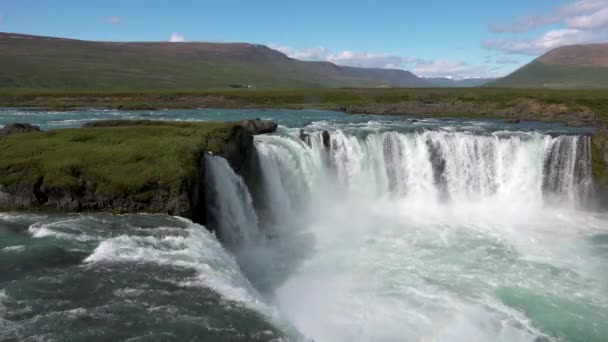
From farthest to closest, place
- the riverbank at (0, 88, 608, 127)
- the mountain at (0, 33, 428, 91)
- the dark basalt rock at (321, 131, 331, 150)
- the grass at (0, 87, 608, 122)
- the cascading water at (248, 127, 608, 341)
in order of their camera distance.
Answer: the mountain at (0, 33, 428, 91)
the grass at (0, 87, 608, 122)
the riverbank at (0, 88, 608, 127)
the dark basalt rock at (321, 131, 331, 150)
the cascading water at (248, 127, 608, 341)

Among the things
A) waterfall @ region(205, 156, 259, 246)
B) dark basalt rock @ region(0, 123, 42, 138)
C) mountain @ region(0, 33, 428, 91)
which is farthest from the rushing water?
mountain @ region(0, 33, 428, 91)

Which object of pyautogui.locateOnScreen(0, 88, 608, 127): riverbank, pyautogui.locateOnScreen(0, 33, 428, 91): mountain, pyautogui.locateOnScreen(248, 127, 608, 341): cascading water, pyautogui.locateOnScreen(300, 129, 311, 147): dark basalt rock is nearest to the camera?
pyautogui.locateOnScreen(248, 127, 608, 341): cascading water

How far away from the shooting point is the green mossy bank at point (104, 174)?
1750 cm

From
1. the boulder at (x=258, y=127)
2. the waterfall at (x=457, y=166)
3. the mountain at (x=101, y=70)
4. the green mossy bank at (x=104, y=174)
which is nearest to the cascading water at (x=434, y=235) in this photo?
the waterfall at (x=457, y=166)

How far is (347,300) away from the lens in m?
17.0

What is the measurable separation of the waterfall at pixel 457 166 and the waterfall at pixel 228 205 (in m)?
8.28

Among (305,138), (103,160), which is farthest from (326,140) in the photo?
(103,160)

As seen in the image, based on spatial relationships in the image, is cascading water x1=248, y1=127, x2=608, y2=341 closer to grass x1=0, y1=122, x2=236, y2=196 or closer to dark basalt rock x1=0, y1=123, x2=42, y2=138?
grass x1=0, y1=122, x2=236, y2=196

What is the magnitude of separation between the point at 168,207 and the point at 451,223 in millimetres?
16321

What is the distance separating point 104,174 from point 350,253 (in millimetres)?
10903

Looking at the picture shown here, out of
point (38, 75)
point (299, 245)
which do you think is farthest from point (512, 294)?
point (38, 75)

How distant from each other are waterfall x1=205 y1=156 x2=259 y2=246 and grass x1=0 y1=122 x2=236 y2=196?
106cm

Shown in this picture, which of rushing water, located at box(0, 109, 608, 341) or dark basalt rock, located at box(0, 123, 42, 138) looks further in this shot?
dark basalt rock, located at box(0, 123, 42, 138)

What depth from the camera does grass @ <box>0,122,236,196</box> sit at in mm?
17766
